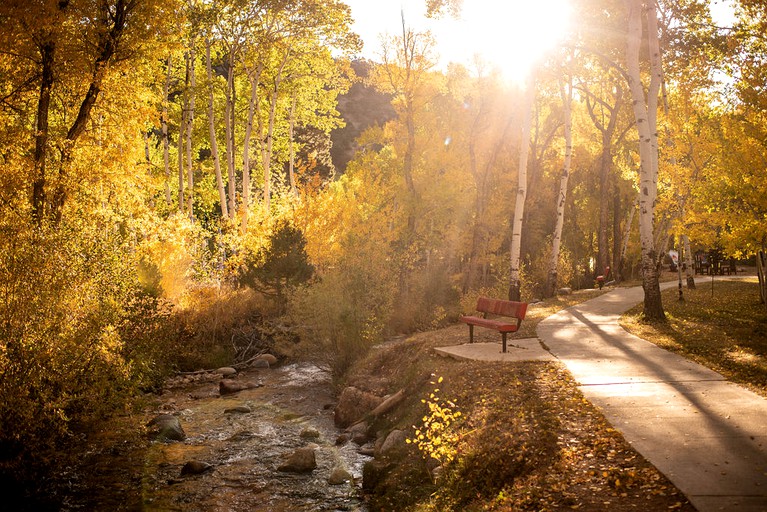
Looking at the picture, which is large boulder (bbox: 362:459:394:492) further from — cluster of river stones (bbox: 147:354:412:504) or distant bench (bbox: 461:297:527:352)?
distant bench (bbox: 461:297:527:352)

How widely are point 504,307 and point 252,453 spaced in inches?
229

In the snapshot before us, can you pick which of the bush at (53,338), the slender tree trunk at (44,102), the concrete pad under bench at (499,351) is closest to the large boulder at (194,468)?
the bush at (53,338)

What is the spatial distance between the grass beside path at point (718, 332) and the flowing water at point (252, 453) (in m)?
5.93

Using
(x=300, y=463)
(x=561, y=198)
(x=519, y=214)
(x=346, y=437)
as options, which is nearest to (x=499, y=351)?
(x=346, y=437)

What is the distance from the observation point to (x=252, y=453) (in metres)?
10.1

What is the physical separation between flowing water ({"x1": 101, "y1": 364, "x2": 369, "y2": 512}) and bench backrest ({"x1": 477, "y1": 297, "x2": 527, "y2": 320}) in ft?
13.4

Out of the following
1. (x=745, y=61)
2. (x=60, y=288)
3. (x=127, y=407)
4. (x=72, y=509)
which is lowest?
(x=72, y=509)

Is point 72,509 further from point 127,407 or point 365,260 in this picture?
point 365,260

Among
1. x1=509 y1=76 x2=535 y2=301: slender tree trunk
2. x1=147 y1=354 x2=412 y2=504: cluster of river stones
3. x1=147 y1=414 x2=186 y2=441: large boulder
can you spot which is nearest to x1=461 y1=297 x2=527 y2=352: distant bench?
x1=147 y1=354 x2=412 y2=504: cluster of river stones

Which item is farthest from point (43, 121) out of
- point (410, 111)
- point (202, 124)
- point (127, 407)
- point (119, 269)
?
point (202, 124)

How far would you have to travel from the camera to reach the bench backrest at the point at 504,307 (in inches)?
454

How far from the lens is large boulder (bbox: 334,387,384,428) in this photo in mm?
11484

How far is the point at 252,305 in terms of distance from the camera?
2023 centimetres

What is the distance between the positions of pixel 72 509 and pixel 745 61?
19923 millimetres
